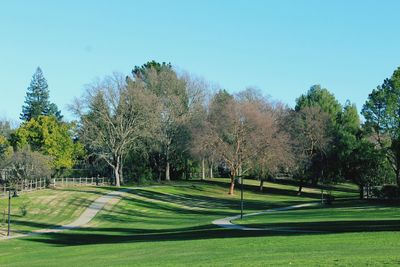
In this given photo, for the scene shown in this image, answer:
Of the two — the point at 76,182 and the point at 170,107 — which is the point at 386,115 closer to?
the point at 170,107

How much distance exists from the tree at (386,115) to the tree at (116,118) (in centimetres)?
3254

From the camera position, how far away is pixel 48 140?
263 feet

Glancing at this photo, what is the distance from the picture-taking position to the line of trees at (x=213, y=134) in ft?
218

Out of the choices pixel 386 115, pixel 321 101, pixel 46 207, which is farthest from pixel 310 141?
pixel 46 207

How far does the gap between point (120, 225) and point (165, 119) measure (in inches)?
1814

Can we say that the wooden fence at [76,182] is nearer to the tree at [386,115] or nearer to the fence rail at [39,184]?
the fence rail at [39,184]

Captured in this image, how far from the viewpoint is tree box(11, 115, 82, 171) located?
80.4 metres

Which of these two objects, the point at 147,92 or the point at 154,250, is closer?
the point at 154,250

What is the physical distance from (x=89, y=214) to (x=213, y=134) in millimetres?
27024

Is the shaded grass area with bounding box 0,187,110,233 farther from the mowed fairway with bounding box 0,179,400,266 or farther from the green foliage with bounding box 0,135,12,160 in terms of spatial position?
the green foliage with bounding box 0,135,12,160

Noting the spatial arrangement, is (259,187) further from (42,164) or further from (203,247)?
(203,247)

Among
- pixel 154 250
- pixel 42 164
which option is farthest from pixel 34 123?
pixel 154 250


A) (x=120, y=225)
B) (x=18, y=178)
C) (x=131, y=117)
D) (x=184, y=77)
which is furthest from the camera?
(x=184, y=77)

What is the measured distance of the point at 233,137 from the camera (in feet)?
253
